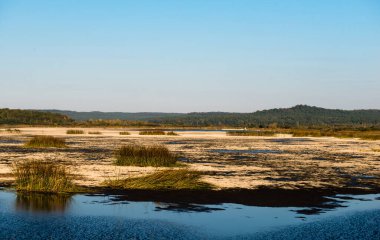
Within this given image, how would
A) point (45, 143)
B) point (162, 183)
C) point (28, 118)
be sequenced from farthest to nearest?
point (28, 118)
point (45, 143)
point (162, 183)

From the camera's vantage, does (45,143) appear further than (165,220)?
Yes

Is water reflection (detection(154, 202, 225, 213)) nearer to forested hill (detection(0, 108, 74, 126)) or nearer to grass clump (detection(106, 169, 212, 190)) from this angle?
grass clump (detection(106, 169, 212, 190))

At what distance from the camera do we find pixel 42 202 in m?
14.7

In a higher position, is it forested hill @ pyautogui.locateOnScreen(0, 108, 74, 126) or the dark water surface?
forested hill @ pyautogui.locateOnScreen(0, 108, 74, 126)

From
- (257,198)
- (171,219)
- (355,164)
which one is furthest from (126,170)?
(355,164)

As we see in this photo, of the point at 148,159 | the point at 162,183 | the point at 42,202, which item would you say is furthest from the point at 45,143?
the point at 42,202

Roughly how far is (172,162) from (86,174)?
530 cm

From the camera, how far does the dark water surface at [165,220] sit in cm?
1125

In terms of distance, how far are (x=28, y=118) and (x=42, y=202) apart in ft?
395

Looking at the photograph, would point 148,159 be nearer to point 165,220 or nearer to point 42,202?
point 42,202

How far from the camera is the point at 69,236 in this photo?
10789 millimetres

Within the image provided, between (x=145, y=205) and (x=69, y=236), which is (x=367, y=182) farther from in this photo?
(x=69, y=236)

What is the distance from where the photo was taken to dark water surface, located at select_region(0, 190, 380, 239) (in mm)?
11250

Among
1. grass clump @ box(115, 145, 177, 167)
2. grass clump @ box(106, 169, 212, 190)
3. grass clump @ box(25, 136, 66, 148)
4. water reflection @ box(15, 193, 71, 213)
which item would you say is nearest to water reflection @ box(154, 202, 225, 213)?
water reflection @ box(15, 193, 71, 213)
